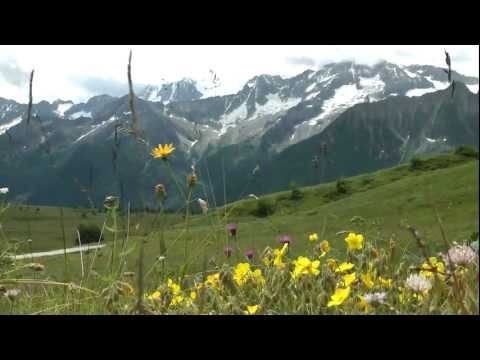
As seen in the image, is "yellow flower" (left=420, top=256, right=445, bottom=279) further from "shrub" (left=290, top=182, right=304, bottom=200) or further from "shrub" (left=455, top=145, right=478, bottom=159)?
"shrub" (left=455, top=145, right=478, bottom=159)

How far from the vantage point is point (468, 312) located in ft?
4.71

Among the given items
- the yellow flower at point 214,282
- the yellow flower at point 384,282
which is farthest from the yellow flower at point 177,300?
the yellow flower at point 384,282

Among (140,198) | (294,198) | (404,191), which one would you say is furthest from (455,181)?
(140,198)

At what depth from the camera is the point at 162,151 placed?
10.2 ft

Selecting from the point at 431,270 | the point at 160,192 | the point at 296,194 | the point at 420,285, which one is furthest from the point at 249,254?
the point at 296,194

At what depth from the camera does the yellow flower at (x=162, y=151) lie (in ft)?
9.89

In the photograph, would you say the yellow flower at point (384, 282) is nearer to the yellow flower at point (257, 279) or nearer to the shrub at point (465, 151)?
the yellow flower at point (257, 279)

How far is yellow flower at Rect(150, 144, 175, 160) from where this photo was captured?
3014 millimetres

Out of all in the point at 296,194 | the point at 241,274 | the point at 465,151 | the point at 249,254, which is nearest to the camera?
the point at 241,274

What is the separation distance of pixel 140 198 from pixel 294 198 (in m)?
66.5

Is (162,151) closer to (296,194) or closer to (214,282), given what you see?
(214,282)

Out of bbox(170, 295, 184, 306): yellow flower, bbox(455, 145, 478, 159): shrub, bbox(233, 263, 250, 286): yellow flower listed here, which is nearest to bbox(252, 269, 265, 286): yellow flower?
bbox(233, 263, 250, 286): yellow flower
